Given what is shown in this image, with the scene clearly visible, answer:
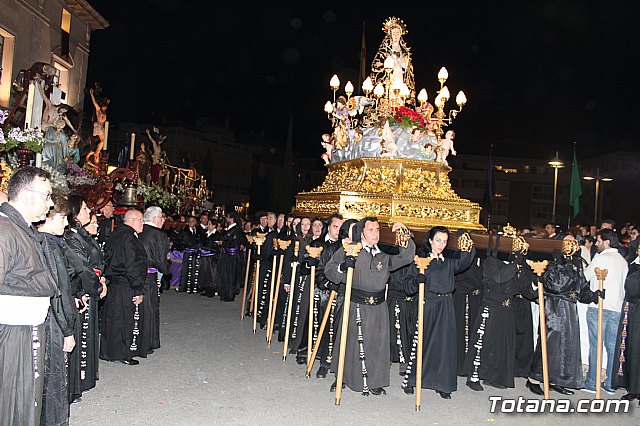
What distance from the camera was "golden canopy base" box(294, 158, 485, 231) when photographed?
8.20 m

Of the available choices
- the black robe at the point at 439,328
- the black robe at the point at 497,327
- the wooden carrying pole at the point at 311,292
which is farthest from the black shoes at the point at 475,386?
the wooden carrying pole at the point at 311,292

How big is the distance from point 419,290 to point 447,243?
80cm

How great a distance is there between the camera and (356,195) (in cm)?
834

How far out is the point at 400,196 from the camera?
8.21 m

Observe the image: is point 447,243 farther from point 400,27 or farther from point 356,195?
point 400,27

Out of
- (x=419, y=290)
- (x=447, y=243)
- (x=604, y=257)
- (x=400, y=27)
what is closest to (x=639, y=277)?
(x=604, y=257)

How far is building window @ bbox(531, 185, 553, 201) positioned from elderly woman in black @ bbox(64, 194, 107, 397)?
47.2m

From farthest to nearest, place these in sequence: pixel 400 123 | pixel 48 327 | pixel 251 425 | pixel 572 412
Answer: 1. pixel 400 123
2. pixel 572 412
3. pixel 251 425
4. pixel 48 327

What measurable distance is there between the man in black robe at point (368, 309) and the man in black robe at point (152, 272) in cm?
270

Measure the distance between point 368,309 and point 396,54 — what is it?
215 inches

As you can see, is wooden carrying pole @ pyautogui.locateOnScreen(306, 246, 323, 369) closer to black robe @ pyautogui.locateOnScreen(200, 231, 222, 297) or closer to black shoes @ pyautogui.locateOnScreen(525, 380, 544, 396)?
black shoes @ pyautogui.locateOnScreen(525, 380, 544, 396)

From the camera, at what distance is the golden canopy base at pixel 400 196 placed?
8195mm

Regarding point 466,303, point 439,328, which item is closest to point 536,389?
point 466,303

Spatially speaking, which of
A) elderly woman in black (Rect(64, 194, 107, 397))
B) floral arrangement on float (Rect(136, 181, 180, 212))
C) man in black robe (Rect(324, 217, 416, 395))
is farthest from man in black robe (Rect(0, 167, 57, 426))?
floral arrangement on float (Rect(136, 181, 180, 212))
